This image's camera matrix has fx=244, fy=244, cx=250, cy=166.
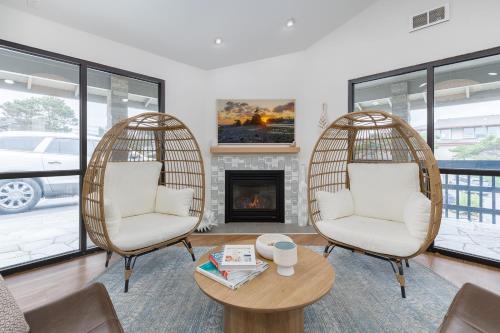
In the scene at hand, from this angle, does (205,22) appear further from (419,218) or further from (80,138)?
(419,218)

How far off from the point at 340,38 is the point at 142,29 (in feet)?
8.43

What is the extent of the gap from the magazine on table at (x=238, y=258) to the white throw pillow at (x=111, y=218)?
3.15 feet

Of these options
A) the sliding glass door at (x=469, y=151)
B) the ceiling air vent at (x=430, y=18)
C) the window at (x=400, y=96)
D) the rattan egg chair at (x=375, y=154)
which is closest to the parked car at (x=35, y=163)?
the rattan egg chair at (x=375, y=154)

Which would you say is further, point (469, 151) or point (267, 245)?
point (469, 151)

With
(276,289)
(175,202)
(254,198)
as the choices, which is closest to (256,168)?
(254,198)

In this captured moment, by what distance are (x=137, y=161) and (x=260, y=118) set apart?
192cm

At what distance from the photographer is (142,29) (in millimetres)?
2730

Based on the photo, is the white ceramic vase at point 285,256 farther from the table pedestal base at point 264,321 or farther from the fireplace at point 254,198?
the fireplace at point 254,198

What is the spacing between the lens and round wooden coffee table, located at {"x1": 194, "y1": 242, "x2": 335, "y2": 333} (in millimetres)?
1183

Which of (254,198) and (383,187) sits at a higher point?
(383,187)

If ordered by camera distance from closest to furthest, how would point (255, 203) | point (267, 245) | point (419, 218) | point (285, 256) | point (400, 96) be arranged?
point (285, 256)
point (267, 245)
point (419, 218)
point (400, 96)
point (255, 203)

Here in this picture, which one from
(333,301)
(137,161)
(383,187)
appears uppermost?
(137,161)

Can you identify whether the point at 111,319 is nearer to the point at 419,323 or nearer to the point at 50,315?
the point at 50,315

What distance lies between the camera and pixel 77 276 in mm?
2197
